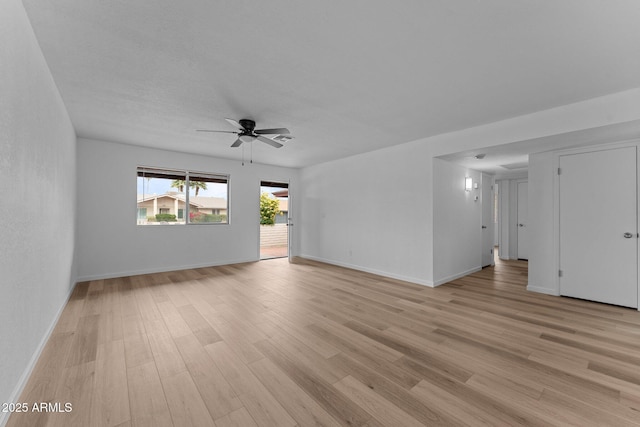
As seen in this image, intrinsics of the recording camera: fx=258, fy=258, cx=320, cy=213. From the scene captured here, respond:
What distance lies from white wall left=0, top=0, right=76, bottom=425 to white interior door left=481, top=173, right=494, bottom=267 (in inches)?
290

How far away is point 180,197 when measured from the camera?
586 cm

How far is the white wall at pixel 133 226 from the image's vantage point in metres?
4.77

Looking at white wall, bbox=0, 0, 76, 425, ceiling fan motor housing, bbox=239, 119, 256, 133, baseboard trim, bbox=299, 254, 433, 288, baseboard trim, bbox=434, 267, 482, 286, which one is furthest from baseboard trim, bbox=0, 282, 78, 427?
baseboard trim, bbox=434, 267, 482, 286

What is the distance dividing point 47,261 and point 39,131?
4.21ft

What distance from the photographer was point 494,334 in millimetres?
2725

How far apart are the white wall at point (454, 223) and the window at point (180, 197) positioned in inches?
190

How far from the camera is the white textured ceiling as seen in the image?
1761 mm

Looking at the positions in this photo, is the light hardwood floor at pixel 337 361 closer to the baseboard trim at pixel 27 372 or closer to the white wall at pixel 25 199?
the baseboard trim at pixel 27 372

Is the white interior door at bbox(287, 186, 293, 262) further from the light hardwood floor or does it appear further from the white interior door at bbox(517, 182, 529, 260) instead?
the white interior door at bbox(517, 182, 529, 260)

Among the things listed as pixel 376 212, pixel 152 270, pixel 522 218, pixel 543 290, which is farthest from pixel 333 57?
pixel 522 218

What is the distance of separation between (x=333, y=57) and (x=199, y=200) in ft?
16.3

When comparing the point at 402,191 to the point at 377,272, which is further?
the point at 377,272

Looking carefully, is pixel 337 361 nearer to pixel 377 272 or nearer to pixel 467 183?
pixel 377 272

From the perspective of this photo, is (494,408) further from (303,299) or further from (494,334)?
(303,299)
